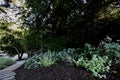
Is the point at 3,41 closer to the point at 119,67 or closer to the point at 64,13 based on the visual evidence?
the point at 64,13

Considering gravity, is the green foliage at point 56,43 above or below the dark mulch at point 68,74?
above

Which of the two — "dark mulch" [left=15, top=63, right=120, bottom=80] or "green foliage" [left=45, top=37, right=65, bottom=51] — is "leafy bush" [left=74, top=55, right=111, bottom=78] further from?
"green foliage" [left=45, top=37, right=65, bottom=51]

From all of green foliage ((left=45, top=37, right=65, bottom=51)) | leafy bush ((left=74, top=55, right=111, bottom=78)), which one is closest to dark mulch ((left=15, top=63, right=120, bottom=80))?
leafy bush ((left=74, top=55, right=111, bottom=78))

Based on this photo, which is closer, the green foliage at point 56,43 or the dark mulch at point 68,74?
the dark mulch at point 68,74

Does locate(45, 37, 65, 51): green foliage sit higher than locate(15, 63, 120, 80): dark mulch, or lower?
higher

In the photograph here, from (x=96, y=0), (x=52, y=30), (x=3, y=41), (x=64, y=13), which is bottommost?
(x=3, y=41)

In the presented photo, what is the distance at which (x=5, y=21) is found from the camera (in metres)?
13.8

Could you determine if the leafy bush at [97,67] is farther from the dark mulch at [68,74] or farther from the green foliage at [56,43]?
the green foliage at [56,43]

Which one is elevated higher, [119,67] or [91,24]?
[91,24]

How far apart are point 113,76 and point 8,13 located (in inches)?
391

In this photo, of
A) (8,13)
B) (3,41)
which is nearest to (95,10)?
(8,13)

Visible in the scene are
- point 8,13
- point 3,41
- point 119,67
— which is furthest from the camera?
point 3,41

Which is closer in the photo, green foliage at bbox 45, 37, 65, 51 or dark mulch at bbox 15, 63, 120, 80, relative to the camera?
dark mulch at bbox 15, 63, 120, 80

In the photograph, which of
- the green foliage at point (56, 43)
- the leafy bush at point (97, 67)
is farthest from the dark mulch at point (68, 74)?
the green foliage at point (56, 43)
